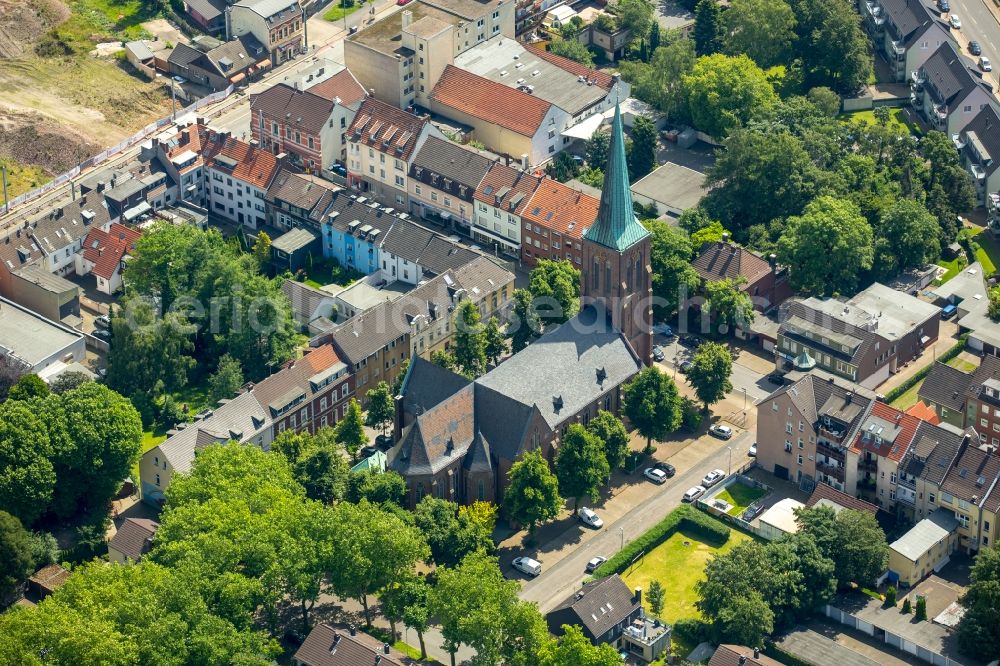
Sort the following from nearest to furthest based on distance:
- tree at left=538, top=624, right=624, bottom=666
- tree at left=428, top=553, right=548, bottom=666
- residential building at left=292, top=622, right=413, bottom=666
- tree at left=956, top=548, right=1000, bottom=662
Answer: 1. tree at left=538, top=624, right=624, bottom=666
2. tree at left=428, top=553, right=548, bottom=666
3. residential building at left=292, top=622, right=413, bottom=666
4. tree at left=956, top=548, right=1000, bottom=662

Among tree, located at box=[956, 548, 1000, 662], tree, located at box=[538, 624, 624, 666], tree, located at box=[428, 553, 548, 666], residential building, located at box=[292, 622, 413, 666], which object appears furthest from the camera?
tree, located at box=[956, 548, 1000, 662]

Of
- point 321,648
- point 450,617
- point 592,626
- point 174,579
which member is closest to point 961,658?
point 592,626

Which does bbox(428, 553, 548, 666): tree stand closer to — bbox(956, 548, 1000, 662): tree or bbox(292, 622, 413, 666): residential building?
bbox(292, 622, 413, 666): residential building

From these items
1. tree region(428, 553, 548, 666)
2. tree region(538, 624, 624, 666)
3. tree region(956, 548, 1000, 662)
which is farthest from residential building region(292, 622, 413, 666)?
tree region(956, 548, 1000, 662)

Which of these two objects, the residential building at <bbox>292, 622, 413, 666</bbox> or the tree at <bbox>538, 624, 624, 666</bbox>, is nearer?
the tree at <bbox>538, 624, 624, 666</bbox>

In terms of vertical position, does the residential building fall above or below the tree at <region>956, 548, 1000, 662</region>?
below

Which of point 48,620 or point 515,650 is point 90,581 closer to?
point 48,620
